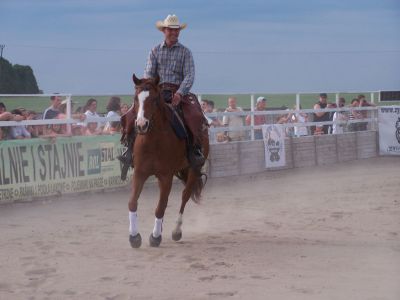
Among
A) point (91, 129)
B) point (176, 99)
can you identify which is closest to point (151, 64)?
point (176, 99)

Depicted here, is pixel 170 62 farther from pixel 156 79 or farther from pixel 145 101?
pixel 145 101

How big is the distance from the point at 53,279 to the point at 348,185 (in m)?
8.96

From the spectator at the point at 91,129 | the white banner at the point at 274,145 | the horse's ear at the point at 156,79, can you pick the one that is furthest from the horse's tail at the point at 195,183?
the white banner at the point at 274,145

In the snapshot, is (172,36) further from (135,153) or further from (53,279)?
(53,279)

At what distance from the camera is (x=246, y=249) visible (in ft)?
27.6

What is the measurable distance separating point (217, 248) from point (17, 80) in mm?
7841

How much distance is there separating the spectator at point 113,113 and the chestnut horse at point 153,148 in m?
5.35

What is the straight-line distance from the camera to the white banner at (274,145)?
57.9 feet

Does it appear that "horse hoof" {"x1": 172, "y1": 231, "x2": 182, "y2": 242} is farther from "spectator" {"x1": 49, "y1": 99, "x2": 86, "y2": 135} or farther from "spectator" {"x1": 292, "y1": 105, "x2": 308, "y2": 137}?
"spectator" {"x1": 292, "y1": 105, "x2": 308, "y2": 137}

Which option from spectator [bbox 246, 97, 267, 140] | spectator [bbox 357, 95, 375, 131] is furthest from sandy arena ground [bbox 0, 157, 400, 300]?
spectator [bbox 357, 95, 375, 131]

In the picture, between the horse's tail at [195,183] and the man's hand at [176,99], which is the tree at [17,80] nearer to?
the horse's tail at [195,183]

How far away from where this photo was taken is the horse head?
8070 millimetres

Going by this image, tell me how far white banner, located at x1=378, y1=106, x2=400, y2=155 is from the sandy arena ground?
8255 millimetres

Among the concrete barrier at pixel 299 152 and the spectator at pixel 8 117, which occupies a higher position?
the spectator at pixel 8 117
